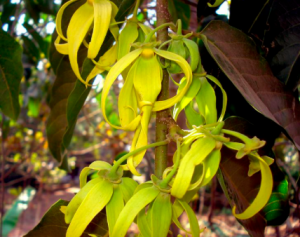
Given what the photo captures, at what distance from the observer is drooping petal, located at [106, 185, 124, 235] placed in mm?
471

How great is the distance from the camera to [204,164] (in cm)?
45

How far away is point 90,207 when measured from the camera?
0.46m

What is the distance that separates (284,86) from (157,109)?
0.20 metres

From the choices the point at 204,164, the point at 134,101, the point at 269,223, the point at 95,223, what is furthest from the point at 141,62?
the point at 269,223

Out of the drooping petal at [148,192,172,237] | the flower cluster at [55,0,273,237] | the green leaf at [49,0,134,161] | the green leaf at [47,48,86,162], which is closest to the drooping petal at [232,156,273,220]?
the flower cluster at [55,0,273,237]

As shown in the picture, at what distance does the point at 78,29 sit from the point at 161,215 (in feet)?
1.01

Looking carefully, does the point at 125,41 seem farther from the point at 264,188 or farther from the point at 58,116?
the point at 58,116

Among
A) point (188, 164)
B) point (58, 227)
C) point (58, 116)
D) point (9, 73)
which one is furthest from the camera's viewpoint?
point (58, 116)

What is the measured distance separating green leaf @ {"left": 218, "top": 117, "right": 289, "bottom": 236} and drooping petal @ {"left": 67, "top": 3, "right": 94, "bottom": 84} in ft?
0.98

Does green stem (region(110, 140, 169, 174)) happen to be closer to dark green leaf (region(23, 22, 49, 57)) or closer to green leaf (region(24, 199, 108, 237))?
green leaf (region(24, 199, 108, 237))

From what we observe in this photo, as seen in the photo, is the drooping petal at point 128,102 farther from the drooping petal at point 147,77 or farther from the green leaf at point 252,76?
the green leaf at point 252,76

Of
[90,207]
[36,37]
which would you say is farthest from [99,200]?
[36,37]

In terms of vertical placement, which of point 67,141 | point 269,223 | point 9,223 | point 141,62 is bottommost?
point 9,223

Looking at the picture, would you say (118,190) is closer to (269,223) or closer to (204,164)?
(204,164)
